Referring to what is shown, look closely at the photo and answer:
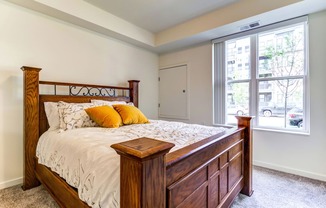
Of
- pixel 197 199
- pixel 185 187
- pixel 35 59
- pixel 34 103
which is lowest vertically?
pixel 197 199

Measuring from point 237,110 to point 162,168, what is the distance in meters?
2.84

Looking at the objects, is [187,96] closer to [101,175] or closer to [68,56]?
[68,56]

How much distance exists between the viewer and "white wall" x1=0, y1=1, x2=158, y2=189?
7.19ft

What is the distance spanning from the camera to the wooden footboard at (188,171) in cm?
72

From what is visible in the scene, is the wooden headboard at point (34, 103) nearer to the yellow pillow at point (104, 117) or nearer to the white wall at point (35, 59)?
the white wall at point (35, 59)

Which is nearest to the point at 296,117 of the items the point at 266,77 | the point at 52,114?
the point at 266,77

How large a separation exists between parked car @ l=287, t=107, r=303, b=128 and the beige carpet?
81 centimetres

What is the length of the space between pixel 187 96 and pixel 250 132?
196 centimetres

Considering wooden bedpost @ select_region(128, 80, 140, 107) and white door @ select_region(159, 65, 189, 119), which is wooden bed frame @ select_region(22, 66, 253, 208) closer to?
wooden bedpost @ select_region(128, 80, 140, 107)

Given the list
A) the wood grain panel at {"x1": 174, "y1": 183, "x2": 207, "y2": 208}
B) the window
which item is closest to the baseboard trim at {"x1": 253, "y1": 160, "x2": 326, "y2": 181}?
the window

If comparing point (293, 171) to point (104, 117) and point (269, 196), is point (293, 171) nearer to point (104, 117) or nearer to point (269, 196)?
point (269, 196)

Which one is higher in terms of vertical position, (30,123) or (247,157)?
(30,123)

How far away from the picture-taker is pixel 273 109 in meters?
2.85

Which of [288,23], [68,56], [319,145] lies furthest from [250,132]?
[68,56]
